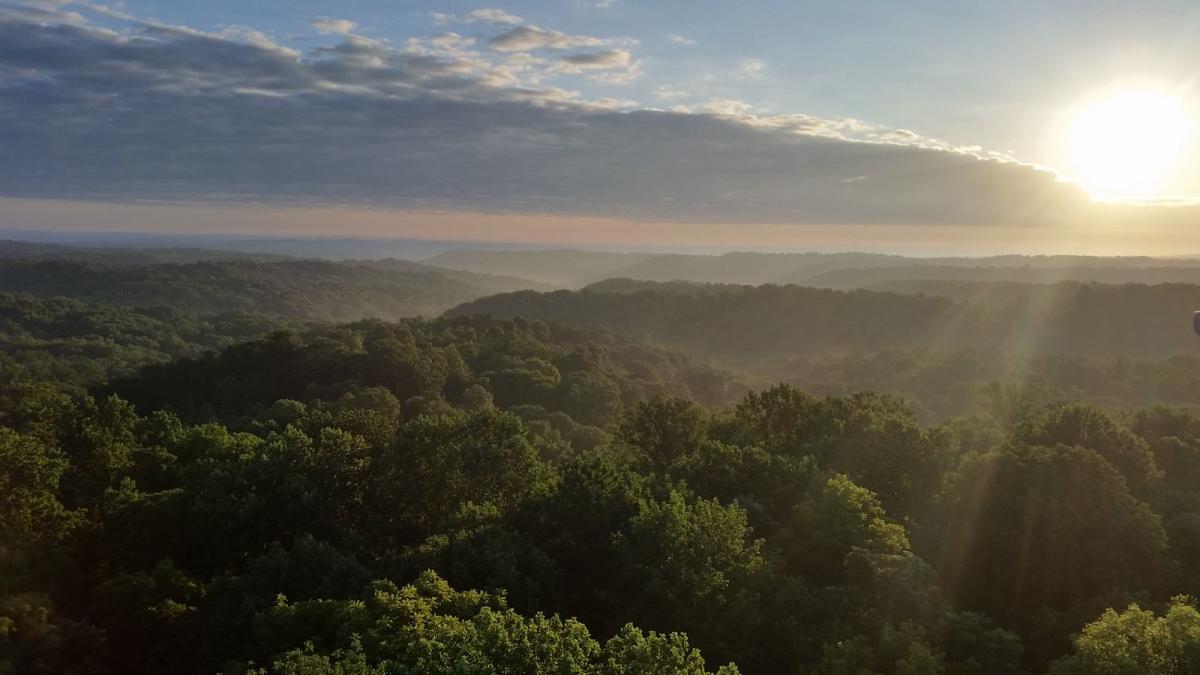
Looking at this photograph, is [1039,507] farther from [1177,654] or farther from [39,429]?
[39,429]

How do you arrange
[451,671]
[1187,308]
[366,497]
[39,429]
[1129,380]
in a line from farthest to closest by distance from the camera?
[1187,308]
[1129,380]
[39,429]
[366,497]
[451,671]

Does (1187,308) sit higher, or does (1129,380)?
(1187,308)

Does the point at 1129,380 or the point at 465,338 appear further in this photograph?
the point at 465,338

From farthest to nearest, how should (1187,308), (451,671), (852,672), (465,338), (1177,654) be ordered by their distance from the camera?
(1187,308)
(465,338)
(852,672)
(1177,654)
(451,671)

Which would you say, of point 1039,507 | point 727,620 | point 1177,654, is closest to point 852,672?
point 727,620

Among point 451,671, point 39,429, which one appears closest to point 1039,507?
point 451,671

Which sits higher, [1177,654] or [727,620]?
[1177,654]

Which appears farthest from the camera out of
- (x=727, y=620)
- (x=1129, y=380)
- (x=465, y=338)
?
(x=465, y=338)

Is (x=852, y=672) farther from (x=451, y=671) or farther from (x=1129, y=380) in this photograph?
(x=1129, y=380)

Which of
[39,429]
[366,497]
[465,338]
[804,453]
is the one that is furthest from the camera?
[465,338]
